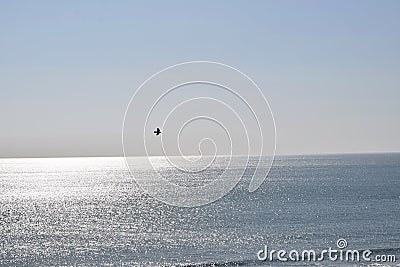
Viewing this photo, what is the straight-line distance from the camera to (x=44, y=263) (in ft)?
203

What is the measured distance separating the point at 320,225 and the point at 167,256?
30.9 meters

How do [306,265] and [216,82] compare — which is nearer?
[216,82]

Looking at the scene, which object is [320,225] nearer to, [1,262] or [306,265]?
[306,265]

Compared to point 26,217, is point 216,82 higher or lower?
higher

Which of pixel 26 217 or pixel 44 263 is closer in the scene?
pixel 44 263

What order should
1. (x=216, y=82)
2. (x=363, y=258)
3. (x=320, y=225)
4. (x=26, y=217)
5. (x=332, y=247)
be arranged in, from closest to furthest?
(x=216, y=82) < (x=363, y=258) < (x=332, y=247) < (x=320, y=225) < (x=26, y=217)

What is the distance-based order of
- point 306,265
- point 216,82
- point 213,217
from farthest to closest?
point 213,217, point 306,265, point 216,82

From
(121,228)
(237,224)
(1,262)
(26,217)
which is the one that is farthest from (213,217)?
(1,262)

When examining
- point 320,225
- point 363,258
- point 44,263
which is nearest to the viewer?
point 363,258

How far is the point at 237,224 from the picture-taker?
297 ft

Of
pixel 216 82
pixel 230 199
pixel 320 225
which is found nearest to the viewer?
pixel 216 82

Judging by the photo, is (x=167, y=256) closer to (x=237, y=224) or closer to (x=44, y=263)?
(x=44, y=263)

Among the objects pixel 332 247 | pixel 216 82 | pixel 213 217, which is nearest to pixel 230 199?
pixel 213 217

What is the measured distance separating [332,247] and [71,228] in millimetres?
43249
